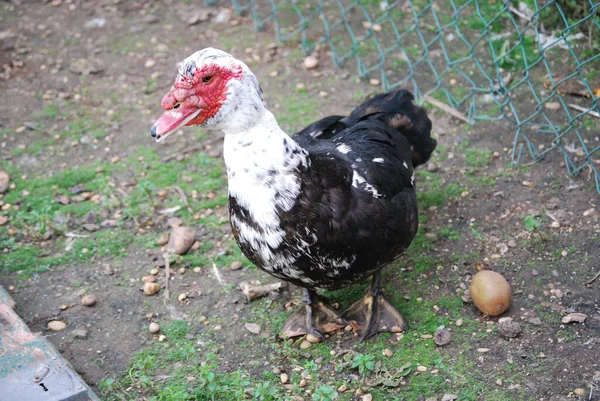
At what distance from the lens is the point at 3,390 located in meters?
2.80

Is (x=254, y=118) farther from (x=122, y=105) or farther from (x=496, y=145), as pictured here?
(x=122, y=105)

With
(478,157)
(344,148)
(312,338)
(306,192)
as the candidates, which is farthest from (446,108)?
(306,192)

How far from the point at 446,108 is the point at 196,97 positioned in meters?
2.57

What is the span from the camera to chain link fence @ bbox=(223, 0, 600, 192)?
442cm

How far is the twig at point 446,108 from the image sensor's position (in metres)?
4.79

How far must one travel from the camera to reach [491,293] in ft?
10.9

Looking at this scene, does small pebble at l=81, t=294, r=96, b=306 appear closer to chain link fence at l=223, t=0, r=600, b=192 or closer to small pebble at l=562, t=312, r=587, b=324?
small pebble at l=562, t=312, r=587, b=324

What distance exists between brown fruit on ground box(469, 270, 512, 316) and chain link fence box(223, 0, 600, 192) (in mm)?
1118

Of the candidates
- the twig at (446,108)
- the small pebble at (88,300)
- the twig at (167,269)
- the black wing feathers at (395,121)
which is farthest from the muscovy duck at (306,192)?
the twig at (446,108)

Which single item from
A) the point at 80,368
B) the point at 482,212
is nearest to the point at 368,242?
the point at 482,212

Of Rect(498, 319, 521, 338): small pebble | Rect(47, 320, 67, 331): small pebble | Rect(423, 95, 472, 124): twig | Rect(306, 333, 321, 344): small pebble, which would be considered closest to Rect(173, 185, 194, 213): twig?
Rect(47, 320, 67, 331): small pebble

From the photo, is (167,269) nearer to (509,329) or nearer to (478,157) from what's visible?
(509,329)

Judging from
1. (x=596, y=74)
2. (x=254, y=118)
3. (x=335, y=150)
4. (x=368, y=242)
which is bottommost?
(x=596, y=74)

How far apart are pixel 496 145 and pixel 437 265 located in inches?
46.3
